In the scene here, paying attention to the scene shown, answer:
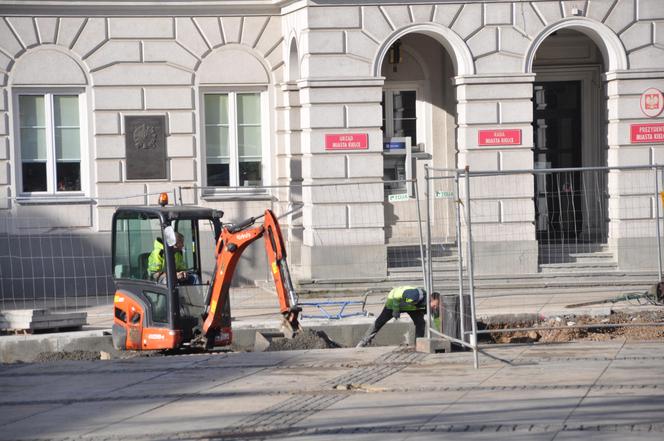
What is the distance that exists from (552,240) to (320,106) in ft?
16.2

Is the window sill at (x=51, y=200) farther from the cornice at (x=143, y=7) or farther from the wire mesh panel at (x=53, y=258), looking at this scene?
the cornice at (x=143, y=7)

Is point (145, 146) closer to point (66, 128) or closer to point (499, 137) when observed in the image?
point (66, 128)

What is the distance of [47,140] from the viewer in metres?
24.1

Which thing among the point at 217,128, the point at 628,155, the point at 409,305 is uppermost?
the point at 217,128

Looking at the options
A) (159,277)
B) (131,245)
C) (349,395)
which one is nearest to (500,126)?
(131,245)

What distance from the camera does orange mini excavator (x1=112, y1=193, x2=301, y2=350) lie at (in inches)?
672

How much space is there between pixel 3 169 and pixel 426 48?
843 cm

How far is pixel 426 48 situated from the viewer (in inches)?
989

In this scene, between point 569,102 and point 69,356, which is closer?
point 69,356

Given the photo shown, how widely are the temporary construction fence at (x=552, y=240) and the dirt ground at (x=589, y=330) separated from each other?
231 mm

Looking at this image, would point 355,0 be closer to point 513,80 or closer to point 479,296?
point 513,80

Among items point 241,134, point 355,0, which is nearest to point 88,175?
point 241,134

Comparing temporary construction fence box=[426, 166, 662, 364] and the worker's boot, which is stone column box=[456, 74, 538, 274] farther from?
the worker's boot

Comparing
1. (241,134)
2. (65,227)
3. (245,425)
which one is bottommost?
(245,425)
